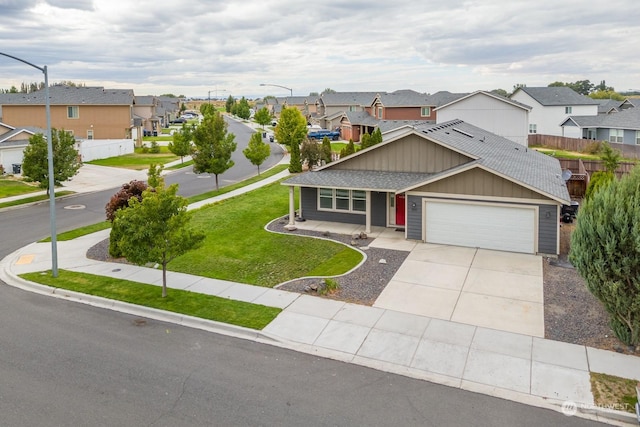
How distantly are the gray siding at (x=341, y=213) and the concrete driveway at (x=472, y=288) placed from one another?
13.4ft

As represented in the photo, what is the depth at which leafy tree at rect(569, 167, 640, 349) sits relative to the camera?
11570 mm

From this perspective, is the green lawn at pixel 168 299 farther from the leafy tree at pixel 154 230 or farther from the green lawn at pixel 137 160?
the green lawn at pixel 137 160

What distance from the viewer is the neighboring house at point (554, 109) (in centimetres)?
6981

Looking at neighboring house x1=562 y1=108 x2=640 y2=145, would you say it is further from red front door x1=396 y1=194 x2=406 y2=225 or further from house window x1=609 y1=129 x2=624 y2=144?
red front door x1=396 y1=194 x2=406 y2=225

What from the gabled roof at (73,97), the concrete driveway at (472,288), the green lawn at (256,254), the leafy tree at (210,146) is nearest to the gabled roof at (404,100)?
the gabled roof at (73,97)

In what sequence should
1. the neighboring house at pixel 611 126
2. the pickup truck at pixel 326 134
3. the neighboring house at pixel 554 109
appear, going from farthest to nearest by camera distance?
1. the pickup truck at pixel 326 134
2. the neighboring house at pixel 554 109
3. the neighboring house at pixel 611 126

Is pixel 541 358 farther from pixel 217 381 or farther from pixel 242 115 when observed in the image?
pixel 242 115

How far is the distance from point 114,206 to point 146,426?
15.2m

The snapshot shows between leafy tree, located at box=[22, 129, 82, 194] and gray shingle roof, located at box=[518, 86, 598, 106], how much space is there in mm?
60705

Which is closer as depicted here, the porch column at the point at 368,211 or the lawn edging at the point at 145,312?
the lawn edging at the point at 145,312

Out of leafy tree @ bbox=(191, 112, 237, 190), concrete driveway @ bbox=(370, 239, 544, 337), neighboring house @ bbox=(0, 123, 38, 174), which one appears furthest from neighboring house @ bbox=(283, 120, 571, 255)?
neighboring house @ bbox=(0, 123, 38, 174)

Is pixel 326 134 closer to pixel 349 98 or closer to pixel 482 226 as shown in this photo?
pixel 349 98

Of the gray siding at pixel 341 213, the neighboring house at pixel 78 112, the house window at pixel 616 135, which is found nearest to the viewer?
the gray siding at pixel 341 213

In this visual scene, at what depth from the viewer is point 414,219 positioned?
22.7 metres
